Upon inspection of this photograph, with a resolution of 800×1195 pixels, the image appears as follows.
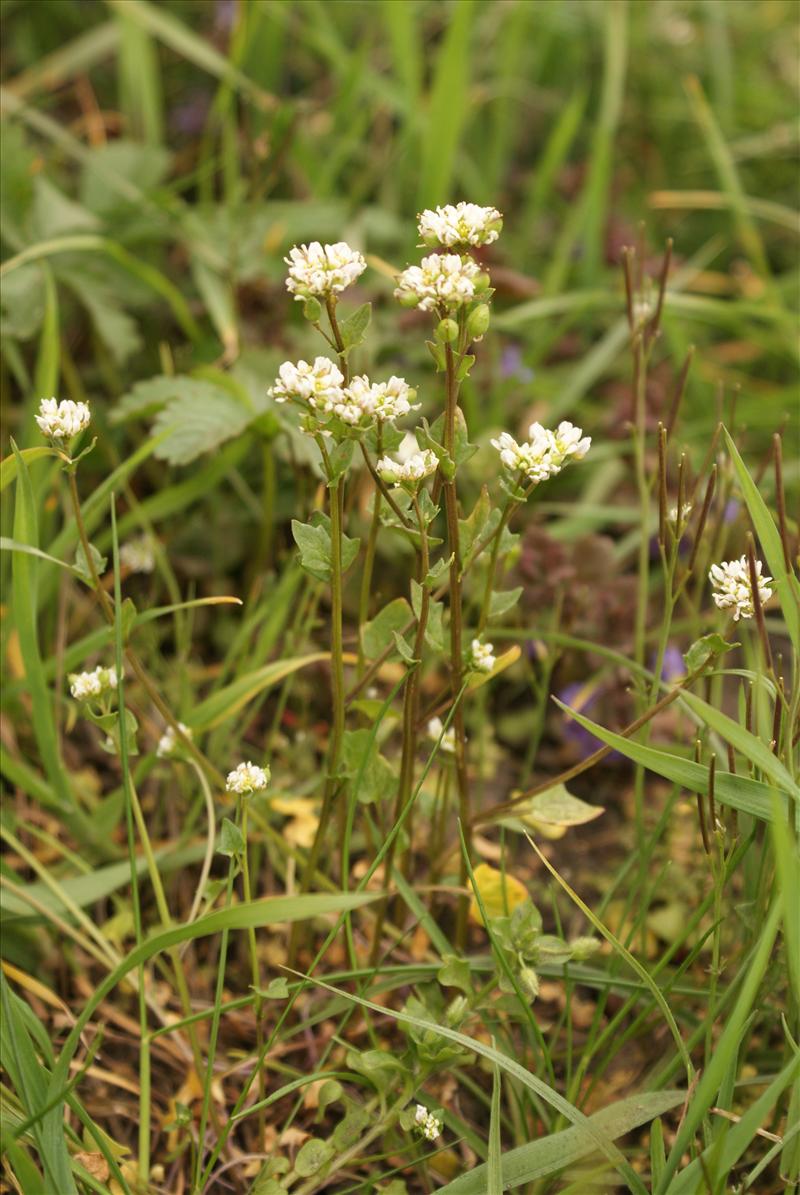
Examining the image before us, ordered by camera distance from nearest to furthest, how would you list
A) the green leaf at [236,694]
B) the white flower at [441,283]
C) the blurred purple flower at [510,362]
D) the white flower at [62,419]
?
1. the white flower at [441,283]
2. the white flower at [62,419]
3. the green leaf at [236,694]
4. the blurred purple flower at [510,362]

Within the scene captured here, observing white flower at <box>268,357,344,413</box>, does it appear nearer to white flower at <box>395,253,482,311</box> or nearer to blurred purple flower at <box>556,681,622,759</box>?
white flower at <box>395,253,482,311</box>

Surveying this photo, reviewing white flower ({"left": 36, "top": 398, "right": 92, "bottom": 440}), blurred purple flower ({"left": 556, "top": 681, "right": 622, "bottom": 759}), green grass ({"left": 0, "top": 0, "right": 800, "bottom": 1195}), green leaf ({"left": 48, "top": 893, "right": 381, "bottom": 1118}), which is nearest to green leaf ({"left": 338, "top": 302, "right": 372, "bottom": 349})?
green grass ({"left": 0, "top": 0, "right": 800, "bottom": 1195})

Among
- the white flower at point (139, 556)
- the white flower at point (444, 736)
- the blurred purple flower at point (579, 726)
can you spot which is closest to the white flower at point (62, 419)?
the white flower at point (444, 736)

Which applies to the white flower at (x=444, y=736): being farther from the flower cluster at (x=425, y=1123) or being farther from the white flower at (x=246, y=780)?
the flower cluster at (x=425, y=1123)

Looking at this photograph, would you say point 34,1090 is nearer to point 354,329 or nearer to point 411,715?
point 411,715

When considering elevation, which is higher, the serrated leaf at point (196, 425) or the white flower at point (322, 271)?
the white flower at point (322, 271)

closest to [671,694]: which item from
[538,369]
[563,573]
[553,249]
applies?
[563,573]

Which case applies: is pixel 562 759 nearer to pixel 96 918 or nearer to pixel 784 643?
pixel 784 643
